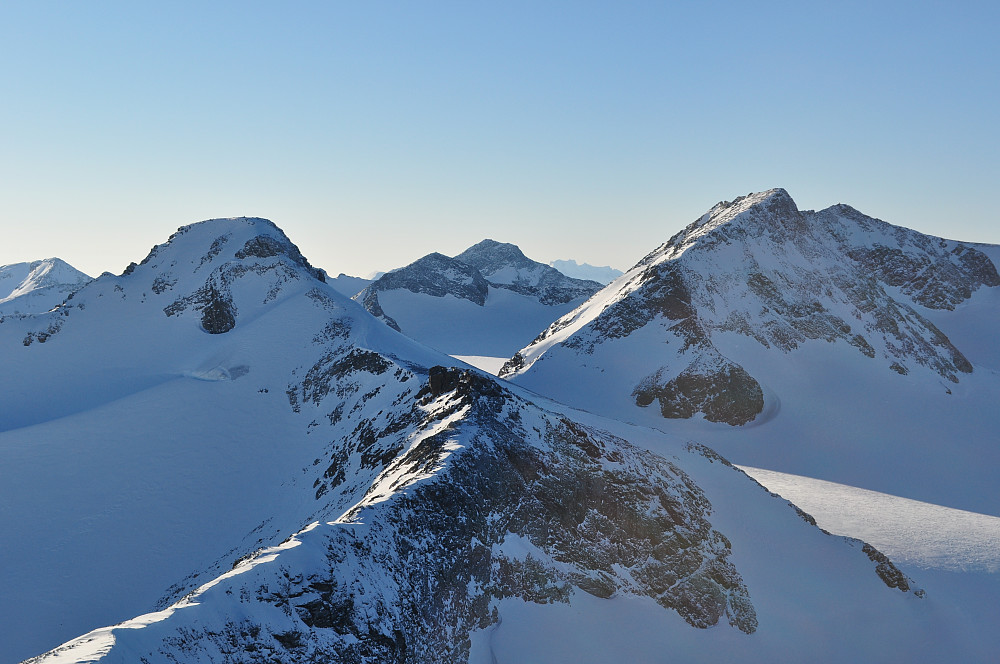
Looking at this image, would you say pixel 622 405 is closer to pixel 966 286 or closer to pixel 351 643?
pixel 351 643

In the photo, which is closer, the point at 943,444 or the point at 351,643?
the point at 351,643

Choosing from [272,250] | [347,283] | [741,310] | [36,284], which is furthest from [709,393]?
[36,284]

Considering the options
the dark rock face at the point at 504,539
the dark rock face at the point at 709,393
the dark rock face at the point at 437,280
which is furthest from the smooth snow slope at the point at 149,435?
the dark rock face at the point at 437,280

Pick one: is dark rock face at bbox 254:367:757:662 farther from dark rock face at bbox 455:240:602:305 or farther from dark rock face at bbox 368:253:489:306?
dark rock face at bbox 455:240:602:305

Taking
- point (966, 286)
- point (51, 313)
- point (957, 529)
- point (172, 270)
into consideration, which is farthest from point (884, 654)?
point (966, 286)

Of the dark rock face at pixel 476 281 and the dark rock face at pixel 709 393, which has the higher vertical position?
the dark rock face at pixel 476 281

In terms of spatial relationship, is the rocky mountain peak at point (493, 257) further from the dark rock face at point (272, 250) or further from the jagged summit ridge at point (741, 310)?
the dark rock face at point (272, 250)
